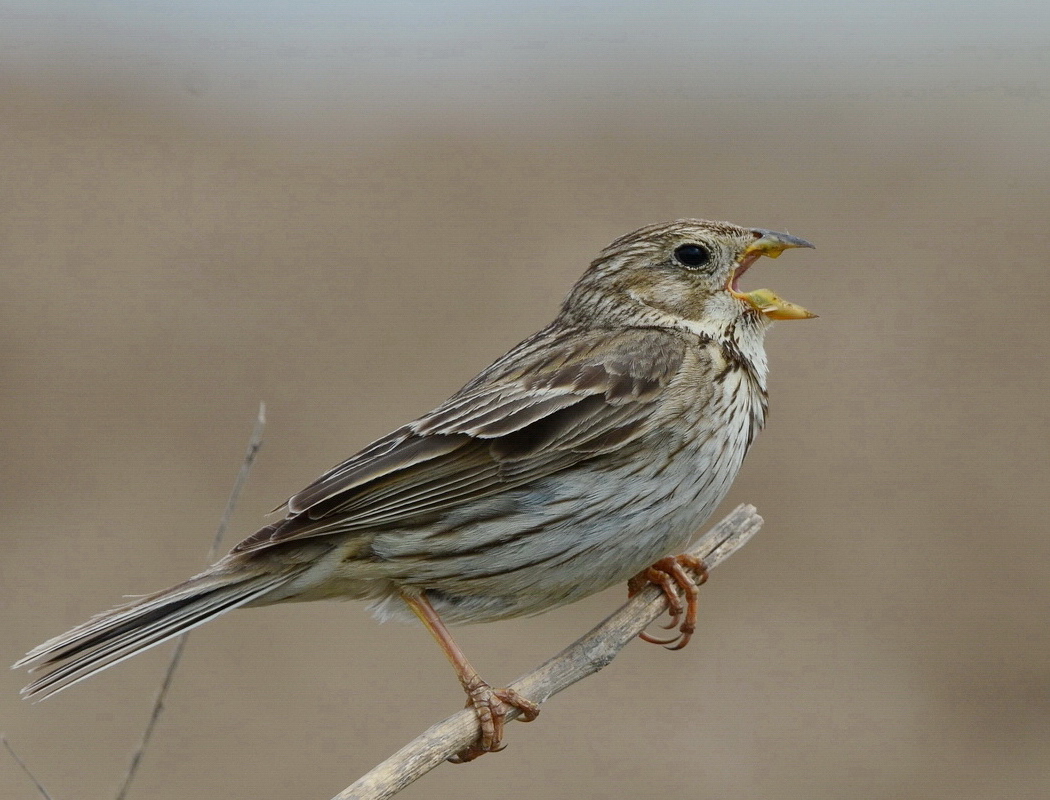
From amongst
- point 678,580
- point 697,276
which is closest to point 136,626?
point 678,580

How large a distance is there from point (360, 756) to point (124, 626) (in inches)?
215

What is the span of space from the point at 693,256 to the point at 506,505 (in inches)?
53.3

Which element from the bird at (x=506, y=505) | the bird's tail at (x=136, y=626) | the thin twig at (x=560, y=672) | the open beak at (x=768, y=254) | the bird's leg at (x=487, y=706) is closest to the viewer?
the thin twig at (x=560, y=672)

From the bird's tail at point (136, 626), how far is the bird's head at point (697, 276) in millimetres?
1829

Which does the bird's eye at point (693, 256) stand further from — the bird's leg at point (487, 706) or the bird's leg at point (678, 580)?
the bird's leg at point (487, 706)

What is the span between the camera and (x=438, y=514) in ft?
16.9

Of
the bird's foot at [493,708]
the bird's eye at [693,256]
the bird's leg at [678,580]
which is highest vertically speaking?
the bird's eye at [693,256]

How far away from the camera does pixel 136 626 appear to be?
480cm

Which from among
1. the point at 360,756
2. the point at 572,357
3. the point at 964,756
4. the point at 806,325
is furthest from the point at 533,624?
the point at 572,357

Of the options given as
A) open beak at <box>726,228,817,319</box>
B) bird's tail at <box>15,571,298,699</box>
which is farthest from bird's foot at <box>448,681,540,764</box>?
open beak at <box>726,228,817,319</box>

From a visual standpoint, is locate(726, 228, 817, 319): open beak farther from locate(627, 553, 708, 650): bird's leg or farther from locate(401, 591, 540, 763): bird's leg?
locate(401, 591, 540, 763): bird's leg

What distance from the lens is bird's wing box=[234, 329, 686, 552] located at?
5.09 m

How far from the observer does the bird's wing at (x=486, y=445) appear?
509 cm

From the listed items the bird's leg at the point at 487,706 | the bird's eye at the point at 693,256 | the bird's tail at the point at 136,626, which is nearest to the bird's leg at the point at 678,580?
the bird's leg at the point at 487,706
